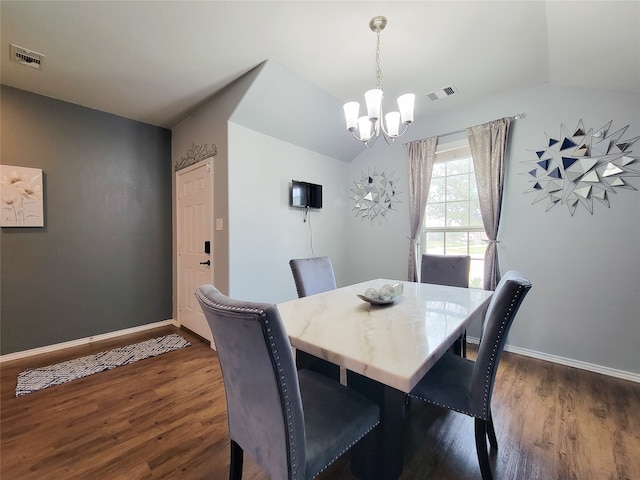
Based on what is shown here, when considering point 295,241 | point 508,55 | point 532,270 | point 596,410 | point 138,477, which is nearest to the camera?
point 138,477

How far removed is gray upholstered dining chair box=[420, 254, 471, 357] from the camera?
2.45m

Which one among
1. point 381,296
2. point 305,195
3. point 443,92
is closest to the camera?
point 381,296

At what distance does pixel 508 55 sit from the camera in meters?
2.21

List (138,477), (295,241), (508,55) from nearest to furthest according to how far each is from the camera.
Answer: (138,477) < (508,55) < (295,241)

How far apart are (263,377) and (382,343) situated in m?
0.48

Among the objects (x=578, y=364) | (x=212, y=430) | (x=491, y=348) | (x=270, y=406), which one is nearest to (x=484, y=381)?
(x=491, y=348)

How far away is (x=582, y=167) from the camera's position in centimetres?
239

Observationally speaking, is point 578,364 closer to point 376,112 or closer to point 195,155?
point 376,112

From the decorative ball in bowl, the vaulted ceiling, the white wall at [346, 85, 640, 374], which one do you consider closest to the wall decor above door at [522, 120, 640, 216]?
the white wall at [346, 85, 640, 374]

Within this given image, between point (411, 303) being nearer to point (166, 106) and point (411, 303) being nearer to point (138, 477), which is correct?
point (138, 477)

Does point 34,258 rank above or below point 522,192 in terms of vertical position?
below

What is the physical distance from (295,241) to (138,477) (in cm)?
246

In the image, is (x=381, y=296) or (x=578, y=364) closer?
(x=381, y=296)

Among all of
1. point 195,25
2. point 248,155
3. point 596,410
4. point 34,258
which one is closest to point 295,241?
point 248,155
